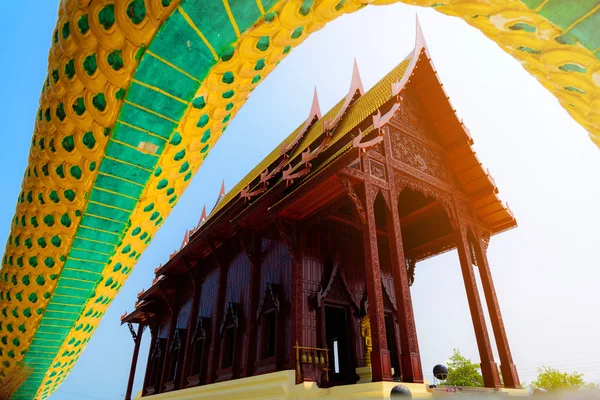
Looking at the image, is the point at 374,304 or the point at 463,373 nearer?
the point at 374,304

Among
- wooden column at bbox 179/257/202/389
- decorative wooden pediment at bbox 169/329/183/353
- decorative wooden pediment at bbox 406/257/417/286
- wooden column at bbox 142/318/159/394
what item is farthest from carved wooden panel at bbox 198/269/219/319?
decorative wooden pediment at bbox 406/257/417/286

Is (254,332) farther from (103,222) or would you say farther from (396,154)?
(103,222)

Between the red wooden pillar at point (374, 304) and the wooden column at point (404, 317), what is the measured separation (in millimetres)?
392

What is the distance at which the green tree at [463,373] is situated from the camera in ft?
78.9

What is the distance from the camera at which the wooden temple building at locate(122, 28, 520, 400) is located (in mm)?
7320

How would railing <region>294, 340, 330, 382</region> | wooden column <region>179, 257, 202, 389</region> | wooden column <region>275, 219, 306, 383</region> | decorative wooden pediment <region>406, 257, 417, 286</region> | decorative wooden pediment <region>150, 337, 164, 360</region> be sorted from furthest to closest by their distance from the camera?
decorative wooden pediment <region>150, 337, 164, 360</region>
decorative wooden pediment <region>406, 257, 417, 286</region>
wooden column <region>179, 257, 202, 389</region>
wooden column <region>275, 219, 306, 383</region>
railing <region>294, 340, 330, 382</region>

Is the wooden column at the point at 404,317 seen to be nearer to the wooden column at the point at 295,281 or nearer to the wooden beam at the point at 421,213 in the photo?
the wooden column at the point at 295,281

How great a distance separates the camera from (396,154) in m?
8.86

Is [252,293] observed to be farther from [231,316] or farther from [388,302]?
[388,302]

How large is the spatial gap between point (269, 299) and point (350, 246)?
2.68 meters

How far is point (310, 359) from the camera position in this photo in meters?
7.35

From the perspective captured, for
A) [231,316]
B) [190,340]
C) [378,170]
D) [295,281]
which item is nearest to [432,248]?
[378,170]

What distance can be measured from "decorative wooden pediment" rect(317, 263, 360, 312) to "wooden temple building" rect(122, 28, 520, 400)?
4 cm

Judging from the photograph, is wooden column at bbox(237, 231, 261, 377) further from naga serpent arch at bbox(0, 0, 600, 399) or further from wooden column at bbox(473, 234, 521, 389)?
naga serpent arch at bbox(0, 0, 600, 399)
